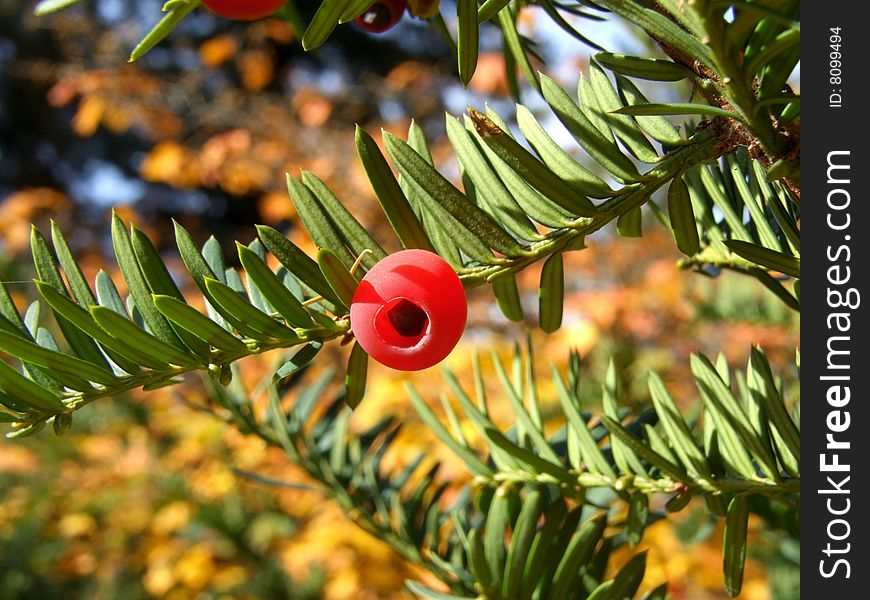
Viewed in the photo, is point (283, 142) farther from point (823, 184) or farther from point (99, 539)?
point (823, 184)

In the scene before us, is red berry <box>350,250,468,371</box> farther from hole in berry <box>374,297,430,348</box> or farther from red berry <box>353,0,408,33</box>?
red berry <box>353,0,408,33</box>

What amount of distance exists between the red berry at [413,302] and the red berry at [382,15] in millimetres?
114

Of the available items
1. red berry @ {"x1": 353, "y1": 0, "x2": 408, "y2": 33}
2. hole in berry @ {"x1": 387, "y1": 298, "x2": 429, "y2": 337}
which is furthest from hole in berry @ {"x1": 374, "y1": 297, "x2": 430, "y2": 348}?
red berry @ {"x1": 353, "y1": 0, "x2": 408, "y2": 33}

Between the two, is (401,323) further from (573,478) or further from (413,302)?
(573,478)

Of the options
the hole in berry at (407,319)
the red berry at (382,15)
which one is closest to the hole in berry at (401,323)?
the hole in berry at (407,319)

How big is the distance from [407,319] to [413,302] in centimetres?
3

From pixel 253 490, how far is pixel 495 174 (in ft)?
5.44

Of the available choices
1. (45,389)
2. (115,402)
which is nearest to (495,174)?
(45,389)

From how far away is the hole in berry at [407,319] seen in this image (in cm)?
27

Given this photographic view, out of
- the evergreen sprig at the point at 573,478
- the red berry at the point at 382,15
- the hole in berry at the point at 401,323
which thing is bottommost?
the evergreen sprig at the point at 573,478

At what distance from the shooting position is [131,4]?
4.80 meters

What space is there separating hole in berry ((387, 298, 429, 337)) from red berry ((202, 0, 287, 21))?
0.10 meters

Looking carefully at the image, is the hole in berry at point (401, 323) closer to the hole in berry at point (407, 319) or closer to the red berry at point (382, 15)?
the hole in berry at point (407, 319)

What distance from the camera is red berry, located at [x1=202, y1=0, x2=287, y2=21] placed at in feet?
0.79
